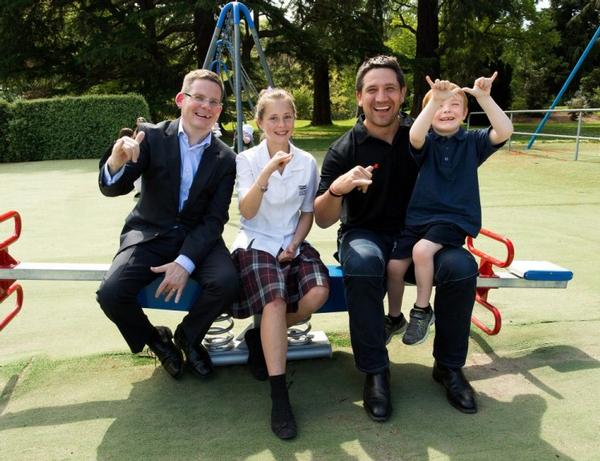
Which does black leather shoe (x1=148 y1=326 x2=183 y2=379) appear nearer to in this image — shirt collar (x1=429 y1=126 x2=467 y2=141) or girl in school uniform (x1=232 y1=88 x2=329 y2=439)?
girl in school uniform (x1=232 y1=88 x2=329 y2=439)

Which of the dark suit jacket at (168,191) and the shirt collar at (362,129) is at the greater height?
the shirt collar at (362,129)

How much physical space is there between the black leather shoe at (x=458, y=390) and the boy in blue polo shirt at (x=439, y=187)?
200 millimetres

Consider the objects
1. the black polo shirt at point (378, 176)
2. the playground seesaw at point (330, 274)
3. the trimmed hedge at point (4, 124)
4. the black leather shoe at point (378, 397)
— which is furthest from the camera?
the trimmed hedge at point (4, 124)

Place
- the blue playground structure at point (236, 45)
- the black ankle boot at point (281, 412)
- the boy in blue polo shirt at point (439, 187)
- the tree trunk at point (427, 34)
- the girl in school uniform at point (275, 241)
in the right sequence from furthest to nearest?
1. the tree trunk at point (427, 34)
2. the blue playground structure at point (236, 45)
3. the boy in blue polo shirt at point (439, 187)
4. the girl in school uniform at point (275, 241)
5. the black ankle boot at point (281, 412)

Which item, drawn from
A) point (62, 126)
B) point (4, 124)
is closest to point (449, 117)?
point (62, 126)

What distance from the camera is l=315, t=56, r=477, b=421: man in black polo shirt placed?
2529 mm

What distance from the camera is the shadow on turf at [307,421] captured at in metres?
2.21

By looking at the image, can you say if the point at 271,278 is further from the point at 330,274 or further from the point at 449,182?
the point at 449,182

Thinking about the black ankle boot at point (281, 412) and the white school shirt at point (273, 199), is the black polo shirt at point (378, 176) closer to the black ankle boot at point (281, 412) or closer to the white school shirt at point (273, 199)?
the white school shirt at point (273, 199)

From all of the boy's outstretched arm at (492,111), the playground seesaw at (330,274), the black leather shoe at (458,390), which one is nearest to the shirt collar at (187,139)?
the playground seesaw at (330,274)

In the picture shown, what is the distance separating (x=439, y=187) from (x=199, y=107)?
1.26m

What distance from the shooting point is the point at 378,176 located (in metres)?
2.88

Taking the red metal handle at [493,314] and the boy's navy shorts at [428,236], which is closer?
the boy's navy shorts at [428,236]

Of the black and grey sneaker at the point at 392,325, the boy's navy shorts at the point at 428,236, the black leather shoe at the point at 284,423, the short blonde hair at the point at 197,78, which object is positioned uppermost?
the short blonde hair at the point at 197,78
